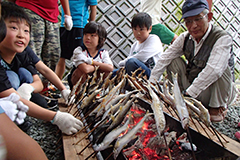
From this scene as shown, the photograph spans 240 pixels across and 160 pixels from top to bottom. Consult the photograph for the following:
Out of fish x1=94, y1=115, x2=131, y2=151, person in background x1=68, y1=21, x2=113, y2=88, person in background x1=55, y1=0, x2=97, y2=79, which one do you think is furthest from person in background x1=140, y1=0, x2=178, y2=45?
fish x1=94, y1=115, x2=131, y2=151

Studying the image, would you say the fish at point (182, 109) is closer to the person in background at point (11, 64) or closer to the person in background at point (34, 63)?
the person in background at point (11, 64)

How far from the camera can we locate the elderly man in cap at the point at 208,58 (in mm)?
2082

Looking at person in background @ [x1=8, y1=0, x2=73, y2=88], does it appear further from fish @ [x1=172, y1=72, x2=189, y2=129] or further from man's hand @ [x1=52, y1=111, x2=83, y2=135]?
fish @ [x1=172, y1=72, x2=189, y2=129]

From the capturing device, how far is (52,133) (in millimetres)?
1902

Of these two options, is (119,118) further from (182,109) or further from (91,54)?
(91,54)

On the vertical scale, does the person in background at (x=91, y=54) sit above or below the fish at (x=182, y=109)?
above

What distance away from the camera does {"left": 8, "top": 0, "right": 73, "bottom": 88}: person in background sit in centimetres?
231

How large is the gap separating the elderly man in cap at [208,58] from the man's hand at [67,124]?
3.57 ft

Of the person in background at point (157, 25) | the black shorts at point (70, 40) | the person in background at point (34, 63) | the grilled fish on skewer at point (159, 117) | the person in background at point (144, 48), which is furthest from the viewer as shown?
the person in background at point (157, 25)

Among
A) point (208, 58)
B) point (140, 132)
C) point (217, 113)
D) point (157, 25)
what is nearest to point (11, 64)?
point (140, 132)

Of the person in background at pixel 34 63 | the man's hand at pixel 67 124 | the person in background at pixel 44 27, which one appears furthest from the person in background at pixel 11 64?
the person in background at pixel 44 27

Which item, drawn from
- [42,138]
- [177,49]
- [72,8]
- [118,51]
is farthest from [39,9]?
[118,51]

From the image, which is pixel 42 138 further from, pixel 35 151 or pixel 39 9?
pixel 39 9

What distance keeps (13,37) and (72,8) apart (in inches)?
71.9
